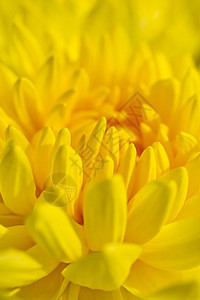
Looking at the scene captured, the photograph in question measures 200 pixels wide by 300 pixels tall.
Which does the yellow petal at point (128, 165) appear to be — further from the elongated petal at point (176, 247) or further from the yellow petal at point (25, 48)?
the yellow petal at point (25, 48)

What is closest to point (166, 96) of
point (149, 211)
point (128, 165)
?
point (128, 165)

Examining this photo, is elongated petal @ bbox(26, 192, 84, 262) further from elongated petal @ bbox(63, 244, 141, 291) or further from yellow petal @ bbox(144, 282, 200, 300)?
yellow petal @ bbox(144, 282, 200, 300)

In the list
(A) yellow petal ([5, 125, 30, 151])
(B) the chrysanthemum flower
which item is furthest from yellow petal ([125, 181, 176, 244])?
(A) yellow petal ([5, 125, 30, 151])

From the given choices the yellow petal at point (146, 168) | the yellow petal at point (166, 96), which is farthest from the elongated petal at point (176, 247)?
the yellow petal at point (166, 96)

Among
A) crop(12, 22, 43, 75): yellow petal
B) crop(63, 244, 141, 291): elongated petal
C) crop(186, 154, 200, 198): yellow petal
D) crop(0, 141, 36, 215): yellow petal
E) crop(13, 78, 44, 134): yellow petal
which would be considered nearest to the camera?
crop(63, 244, 141, 291): elongated petal

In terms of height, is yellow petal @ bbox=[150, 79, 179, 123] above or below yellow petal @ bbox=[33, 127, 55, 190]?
below

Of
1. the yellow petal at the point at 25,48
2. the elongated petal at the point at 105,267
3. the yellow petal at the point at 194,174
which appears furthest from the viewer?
the yellow petal at the point at 25,48
